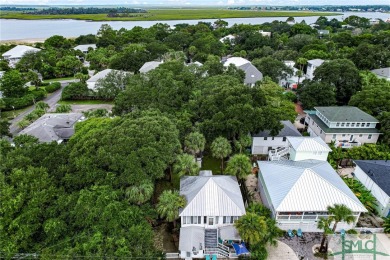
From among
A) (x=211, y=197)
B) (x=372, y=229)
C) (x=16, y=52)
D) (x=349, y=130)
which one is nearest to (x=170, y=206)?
(x=211, y=197)

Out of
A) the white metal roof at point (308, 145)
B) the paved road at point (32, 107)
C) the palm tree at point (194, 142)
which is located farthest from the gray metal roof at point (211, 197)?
the paved road at point (32, 107)

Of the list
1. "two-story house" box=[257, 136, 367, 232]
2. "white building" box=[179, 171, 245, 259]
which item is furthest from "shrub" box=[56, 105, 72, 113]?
"two-story house" box=[257, 136, 367, 232]

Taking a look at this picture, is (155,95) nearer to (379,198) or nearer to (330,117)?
(330,117)

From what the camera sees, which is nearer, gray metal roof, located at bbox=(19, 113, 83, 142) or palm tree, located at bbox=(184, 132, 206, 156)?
palm tree, located at bbox=(184, 132, 206, 156)

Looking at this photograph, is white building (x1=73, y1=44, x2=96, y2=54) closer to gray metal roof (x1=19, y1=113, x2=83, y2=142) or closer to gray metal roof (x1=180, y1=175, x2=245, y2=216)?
gray metal roof (x1=19, y1=113, x2=83, y2=142)

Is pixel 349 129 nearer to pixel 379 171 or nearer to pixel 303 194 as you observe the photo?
pixel 379 171
